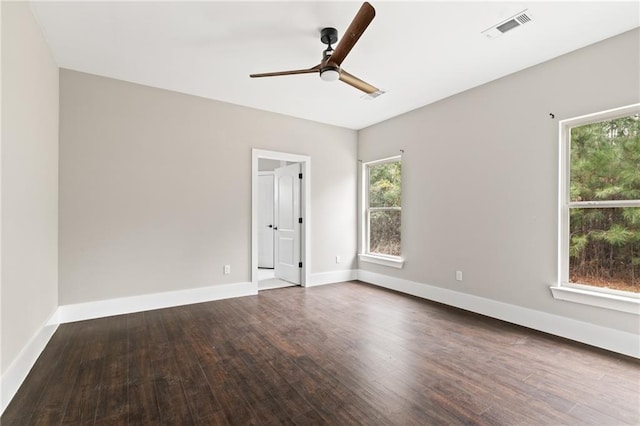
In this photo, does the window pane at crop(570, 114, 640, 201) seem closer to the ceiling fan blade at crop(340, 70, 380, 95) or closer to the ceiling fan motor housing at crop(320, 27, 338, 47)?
the ceiling fan blade at crop(340, 70, 380, 95)

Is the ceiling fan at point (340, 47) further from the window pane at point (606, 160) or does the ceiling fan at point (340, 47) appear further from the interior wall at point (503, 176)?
the window pane at point (606, 160)

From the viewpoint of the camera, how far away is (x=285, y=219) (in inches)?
225

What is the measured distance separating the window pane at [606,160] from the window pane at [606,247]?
179 mm

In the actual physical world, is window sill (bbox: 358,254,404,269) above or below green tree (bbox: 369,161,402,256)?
below

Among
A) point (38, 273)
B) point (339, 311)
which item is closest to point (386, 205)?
point (339, 311)

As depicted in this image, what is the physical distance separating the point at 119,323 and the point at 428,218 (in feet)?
13.8

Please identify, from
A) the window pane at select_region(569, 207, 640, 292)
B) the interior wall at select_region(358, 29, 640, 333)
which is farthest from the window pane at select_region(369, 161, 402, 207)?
the window pane at select_region(569, 207, 640, 292)

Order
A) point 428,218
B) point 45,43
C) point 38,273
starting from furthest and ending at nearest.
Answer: point 428,218 < point 45,43 < point 38,273

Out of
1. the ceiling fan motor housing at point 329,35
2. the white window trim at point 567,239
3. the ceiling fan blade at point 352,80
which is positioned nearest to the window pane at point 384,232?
the white window trim at point 567,239

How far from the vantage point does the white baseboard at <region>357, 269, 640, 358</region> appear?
2.68m

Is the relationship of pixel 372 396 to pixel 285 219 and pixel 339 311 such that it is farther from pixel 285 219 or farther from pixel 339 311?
pixel 285 219

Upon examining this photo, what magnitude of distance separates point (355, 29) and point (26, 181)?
Result: 2.78 meters

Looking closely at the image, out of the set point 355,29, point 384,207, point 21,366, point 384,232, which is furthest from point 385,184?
point 21,366

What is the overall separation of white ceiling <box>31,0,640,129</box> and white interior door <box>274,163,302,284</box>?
1847 millimetres
